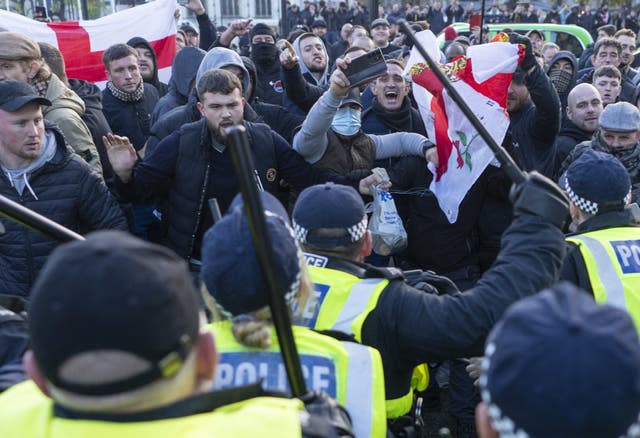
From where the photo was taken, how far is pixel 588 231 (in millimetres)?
2914

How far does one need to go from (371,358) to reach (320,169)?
7.05ft

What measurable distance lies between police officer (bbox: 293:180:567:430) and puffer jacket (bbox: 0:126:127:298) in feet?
4.65

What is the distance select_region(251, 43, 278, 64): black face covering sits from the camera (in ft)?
21.3

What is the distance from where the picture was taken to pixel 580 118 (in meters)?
5.06

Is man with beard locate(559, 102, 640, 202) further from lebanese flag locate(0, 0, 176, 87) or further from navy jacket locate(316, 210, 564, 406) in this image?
A: lebanese flag locate(0, 0, 176, 87)

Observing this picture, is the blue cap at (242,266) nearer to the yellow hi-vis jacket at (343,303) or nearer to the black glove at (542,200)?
the yellow hi-vis jacket at (343,303)

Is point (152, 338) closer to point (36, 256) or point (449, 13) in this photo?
point (36, 256)

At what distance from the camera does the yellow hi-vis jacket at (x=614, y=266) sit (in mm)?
2633

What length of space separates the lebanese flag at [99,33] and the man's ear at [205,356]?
232 inches

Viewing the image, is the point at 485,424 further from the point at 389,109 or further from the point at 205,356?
the point at 389,109

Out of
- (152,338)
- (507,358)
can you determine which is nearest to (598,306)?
(507,358)

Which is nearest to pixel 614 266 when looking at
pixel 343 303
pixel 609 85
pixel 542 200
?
pixel 542 200

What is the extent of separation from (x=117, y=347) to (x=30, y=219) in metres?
1.10

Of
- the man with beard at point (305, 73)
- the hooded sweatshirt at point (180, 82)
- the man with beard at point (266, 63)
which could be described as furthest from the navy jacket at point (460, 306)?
the man with beard at point (266, 63)
